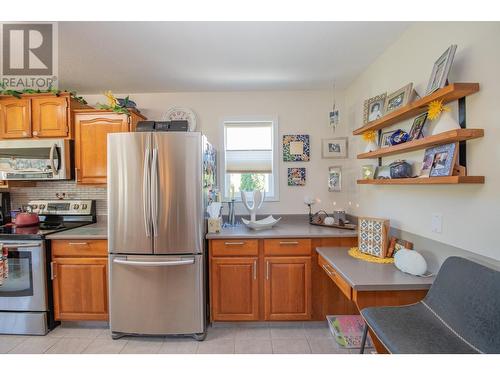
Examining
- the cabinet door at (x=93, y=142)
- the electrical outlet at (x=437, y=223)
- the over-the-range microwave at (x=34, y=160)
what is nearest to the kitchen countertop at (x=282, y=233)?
the electrical outlet at (x=437, y=223)

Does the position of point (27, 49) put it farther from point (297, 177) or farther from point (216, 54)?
point (297, 177)

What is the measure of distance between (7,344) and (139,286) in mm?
1205

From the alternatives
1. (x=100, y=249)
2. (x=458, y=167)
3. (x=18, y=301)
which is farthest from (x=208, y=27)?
(x=18, y=301)

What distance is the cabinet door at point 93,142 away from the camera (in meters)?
2.49

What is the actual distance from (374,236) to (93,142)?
2.79 metres

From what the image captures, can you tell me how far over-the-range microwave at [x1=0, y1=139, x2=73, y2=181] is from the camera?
2467mm

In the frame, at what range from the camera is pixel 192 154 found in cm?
198

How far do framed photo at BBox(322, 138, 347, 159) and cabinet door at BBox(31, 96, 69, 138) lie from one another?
2795 millimetres

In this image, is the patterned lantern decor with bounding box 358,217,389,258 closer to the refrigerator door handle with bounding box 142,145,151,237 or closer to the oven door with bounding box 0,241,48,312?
the refrigerator door handle with bounding box 142,145,151,237

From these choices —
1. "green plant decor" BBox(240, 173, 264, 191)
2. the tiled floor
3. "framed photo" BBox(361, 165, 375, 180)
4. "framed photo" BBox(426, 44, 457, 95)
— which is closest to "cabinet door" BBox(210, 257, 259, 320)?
the tiled floor

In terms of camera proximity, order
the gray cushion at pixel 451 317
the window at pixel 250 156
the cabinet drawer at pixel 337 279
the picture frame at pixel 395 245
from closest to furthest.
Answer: the gray cushion at pixel 451 317 → the cabinet drawer at pixel 337 279 → the picture frame at pixel 395 245 → the window at pixel 250 156

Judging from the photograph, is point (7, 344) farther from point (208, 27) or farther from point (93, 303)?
point (208, 27)

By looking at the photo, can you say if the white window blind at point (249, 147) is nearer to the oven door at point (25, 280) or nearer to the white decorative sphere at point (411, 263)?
the white decorative sphere at point (411, 263)

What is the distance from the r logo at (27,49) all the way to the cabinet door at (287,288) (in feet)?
8.11
